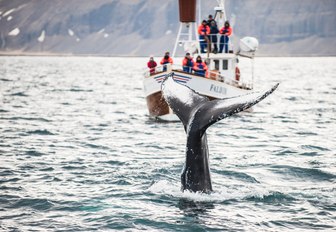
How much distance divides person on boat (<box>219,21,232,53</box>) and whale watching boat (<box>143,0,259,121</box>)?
147 millimetres

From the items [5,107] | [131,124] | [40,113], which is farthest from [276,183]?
[5,107]

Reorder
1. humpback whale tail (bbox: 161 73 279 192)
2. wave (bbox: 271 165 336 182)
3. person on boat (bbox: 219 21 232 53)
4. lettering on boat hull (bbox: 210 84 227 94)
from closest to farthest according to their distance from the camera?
1. humpback whale tail (bbox: 161 73 279 192)
2. wave (bbox: 271 165 336 182)
3. lettering on boat hull (bbox: 210 84 227 94)
4. person on boat (bbox: 219 21 232 53)

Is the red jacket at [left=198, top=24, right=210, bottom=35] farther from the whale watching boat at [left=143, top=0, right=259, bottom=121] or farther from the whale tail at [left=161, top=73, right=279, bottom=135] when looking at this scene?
the whale tail at [left=161, top=73, right=279, bottom=135]

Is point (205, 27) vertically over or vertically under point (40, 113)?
over

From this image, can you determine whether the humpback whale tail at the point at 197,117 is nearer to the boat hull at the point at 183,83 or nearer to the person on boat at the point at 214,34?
the boat hull at the point at 183,83

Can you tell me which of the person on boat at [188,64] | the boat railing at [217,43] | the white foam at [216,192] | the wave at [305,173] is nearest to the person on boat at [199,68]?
the person on boat at [188,64]

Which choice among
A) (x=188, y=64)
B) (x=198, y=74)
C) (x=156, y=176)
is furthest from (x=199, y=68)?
(x=156, y=176)

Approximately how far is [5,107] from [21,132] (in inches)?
396

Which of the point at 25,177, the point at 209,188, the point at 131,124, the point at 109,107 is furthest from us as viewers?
the point at 109,107

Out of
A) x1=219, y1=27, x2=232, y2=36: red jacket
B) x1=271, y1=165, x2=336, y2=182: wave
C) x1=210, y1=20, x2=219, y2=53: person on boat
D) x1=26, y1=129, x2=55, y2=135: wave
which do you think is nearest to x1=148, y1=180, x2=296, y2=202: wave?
x1=271, y1=165, x2=336, y2=182: wave

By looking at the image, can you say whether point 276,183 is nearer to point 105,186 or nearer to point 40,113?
point 105,186

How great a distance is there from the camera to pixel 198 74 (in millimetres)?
23703

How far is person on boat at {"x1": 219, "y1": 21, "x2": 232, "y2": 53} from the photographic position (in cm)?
2655

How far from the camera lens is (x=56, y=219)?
942cm
